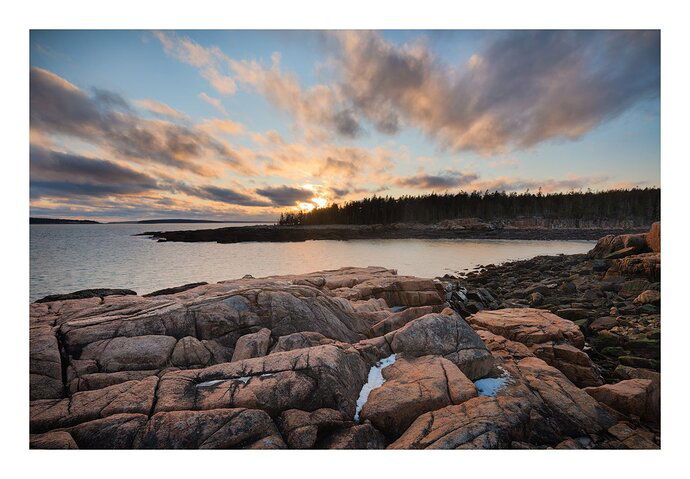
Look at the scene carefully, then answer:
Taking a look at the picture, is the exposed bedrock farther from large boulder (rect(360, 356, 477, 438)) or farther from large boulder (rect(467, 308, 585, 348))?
large boulder (rect(467, 308, 585, 348))

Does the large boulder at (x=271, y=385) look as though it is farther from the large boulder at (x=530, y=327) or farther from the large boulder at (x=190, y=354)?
the large boulder at (x=530, y=327)

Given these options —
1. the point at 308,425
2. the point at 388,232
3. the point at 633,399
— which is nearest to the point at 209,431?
the point at 308,425

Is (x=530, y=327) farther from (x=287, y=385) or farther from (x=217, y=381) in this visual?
(x=217, y=381)

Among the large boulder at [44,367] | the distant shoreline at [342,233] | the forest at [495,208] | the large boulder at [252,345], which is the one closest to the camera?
the large boulder at [44,367]

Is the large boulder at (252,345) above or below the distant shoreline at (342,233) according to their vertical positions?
below

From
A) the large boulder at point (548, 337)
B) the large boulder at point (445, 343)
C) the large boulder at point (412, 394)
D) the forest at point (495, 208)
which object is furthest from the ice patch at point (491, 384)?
the forest at point (495, 208)

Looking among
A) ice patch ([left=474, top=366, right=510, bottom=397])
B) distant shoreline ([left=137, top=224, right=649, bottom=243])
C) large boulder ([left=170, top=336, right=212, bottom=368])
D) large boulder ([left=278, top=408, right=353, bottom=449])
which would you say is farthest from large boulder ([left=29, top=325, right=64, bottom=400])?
distant shoreline ([left=137, top=224, right=649, bottom=243])

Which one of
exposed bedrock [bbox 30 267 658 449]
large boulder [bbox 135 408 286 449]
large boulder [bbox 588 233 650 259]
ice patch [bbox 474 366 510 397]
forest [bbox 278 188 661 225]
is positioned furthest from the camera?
large boulder [bbox 588 233 650 259]

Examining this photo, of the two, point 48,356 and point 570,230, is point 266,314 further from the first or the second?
point 570,230
